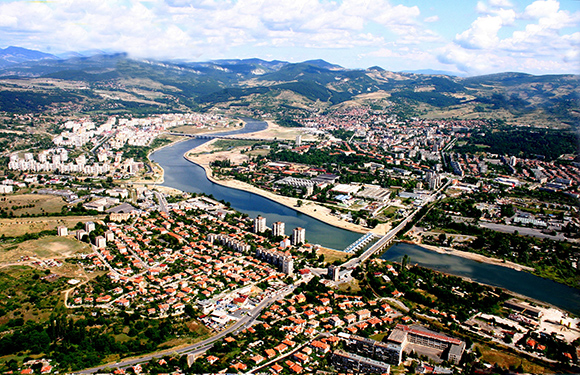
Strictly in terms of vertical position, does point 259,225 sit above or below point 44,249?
above

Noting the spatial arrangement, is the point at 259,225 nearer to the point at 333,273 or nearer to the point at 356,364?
the point at 333,273

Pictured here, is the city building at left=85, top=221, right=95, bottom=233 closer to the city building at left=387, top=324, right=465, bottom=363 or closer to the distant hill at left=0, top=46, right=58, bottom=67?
the city building at left=387, top=324, right=465, bottom=363

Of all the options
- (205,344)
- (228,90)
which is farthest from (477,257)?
(228,90)

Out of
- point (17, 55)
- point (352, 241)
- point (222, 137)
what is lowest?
point (352, 241)

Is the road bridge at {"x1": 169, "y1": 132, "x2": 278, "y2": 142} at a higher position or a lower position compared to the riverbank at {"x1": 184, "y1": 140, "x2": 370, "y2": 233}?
higher

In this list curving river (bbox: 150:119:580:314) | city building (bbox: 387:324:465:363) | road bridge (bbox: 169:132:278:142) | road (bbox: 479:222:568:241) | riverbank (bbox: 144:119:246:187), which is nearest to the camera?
city building (bbox: 387:324:465:363)

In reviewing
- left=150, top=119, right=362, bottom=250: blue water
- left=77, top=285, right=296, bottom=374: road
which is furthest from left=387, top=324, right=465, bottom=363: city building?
left=150, top=119, right=362, bottom=250: blue water

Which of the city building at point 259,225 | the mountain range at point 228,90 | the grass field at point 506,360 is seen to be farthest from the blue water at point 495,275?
the mountain range at point 228,90

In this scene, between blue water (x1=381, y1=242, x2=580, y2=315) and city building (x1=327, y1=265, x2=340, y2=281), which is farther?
city building (x1=327, y1=265, x2=340, y2=281)
